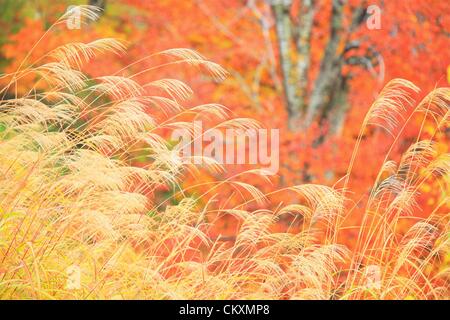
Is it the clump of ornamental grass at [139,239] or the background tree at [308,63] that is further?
the background tree at [308,63]

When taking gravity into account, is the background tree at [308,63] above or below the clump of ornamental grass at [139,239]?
above

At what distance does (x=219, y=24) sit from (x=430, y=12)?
3.16 meters

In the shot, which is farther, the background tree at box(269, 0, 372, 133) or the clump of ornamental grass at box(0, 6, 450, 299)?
the background tree at box(269, 0, 372, 133)

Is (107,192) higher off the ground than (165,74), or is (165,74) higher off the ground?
(165,74)

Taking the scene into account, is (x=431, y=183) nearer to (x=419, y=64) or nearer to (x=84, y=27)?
(x=419, y=64)

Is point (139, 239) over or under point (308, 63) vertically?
under

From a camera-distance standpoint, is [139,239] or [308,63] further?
[308,63]

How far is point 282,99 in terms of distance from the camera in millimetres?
10734

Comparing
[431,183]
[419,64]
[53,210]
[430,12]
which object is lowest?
[431,183]

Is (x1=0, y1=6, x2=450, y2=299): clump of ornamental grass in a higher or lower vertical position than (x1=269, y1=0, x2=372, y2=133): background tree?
lower
